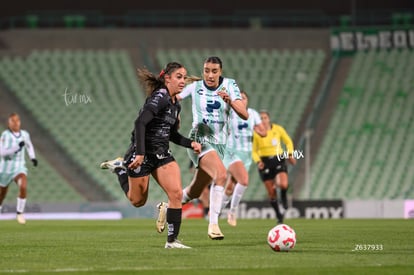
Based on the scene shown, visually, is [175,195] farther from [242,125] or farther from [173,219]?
[242,125]

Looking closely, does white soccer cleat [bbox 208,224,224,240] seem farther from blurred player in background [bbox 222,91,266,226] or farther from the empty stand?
the empty stand

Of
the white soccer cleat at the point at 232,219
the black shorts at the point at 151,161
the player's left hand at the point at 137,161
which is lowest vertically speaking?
the player's left hand at the point at 137,161

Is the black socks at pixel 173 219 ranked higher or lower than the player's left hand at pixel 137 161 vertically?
lower

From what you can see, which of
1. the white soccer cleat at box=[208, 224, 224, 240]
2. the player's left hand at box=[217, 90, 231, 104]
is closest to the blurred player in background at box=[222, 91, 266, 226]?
the white soccer cleat at box=[208, 224, 224, 240]

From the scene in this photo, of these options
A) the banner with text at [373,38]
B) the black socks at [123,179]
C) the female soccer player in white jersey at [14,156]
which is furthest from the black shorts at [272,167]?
the banner with text at [373,38]

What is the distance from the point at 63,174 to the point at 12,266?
2257cm

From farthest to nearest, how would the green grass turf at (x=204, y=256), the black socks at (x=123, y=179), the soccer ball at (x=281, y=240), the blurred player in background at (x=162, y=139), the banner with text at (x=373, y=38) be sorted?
the banner with text at (x=373, y=38) < the black socks at (x=123, y=179) < the blurred player in background at (x=162, y=139) < the soccer ball at (x=281, y=240) < the green grass turf at (x=204, y=256)

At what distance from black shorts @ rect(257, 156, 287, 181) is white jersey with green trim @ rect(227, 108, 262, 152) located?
997 millimetres

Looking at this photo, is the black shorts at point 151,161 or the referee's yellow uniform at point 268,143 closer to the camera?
the black shorts at point 151,161

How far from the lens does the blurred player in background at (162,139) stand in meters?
11.2

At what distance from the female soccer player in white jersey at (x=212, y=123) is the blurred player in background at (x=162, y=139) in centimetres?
137

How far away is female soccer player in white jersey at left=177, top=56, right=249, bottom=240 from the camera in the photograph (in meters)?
13.2

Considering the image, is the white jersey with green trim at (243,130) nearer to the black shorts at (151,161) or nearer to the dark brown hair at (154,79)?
the black shorts at (151,161)

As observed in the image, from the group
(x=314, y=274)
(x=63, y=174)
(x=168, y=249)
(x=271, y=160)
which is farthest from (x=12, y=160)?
(x=314, y=274)
